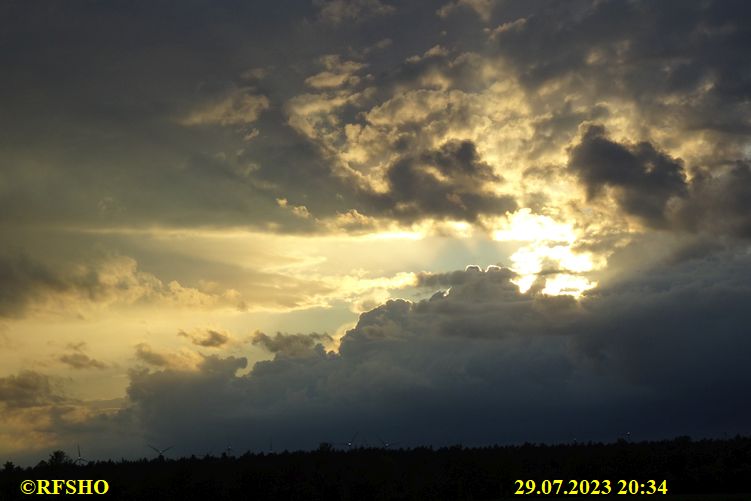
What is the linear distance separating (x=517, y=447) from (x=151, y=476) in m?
81.0

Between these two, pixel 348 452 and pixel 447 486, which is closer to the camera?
pixel 447 486

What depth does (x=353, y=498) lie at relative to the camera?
13400 centimetres

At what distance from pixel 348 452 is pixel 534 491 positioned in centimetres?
7077

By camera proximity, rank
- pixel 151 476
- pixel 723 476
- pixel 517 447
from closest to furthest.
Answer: pixel 723 476, pixel 151 476, pixel 517 447

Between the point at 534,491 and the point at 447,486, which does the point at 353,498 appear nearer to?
the point at 447,486

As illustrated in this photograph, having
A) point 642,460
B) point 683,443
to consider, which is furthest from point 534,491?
point 683,443

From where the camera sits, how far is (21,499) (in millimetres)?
137375

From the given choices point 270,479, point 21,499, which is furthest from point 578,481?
point 21,499

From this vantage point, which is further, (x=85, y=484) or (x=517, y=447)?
(x=517, y=447)

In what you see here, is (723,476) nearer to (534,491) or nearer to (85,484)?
(534,491)

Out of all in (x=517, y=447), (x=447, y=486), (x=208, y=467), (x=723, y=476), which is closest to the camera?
(x=723, y=476)
